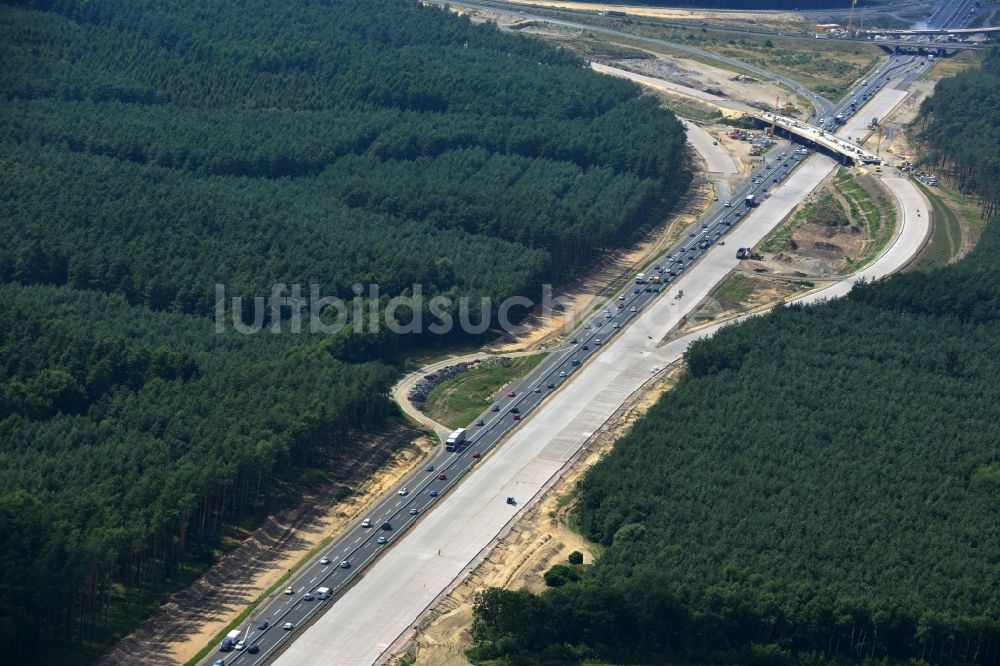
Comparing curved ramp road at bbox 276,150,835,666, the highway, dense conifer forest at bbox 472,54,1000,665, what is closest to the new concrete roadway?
curved ramp road at bbox 276,150,835,666

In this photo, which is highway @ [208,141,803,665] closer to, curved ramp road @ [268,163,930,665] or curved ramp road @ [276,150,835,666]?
curved ramp road @ [276,150,835,666]

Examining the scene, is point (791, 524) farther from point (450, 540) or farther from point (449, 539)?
point (449, 539)

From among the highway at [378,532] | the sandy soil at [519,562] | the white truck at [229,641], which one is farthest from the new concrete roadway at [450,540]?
the white truck at [229,641]

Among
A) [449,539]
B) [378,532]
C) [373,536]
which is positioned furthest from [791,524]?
[373,536]

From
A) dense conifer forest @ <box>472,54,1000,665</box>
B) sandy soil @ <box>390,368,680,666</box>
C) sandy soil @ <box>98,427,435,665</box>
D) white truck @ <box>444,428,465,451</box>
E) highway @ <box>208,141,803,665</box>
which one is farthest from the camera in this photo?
white truck @ <box>444,428,465,451</box>

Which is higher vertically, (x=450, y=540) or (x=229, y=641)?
(x=450, y=540)

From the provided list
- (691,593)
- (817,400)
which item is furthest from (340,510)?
(817,400)

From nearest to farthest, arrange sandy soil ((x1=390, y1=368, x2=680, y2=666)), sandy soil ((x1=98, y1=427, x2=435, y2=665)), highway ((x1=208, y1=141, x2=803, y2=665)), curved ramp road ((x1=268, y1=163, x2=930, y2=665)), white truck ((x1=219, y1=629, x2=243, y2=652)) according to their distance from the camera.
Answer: white truck ((x1=219, y1=629, x2=243, y2=652)) < sandy soil ((x1=98, y1=427, x2=435, y2=665)) < sandy soil ((x1=390, y1=368, x2=680, y2=666)) < curved ramp road ((x1=268, y1=163, x2=930, y2=665)) < highway ((x1=208, y1=141, x2=803, y2=665))
